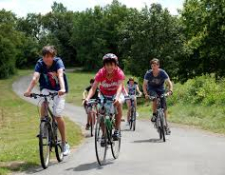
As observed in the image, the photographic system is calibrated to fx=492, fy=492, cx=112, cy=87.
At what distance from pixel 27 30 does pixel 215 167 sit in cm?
13280

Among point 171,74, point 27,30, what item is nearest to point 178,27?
point 171,74

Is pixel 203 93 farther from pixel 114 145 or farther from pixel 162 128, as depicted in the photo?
pixel 114 145

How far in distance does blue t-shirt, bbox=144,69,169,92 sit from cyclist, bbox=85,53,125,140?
140 inches

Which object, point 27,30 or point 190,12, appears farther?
point 27,30

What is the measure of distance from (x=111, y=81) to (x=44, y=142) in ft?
6.14

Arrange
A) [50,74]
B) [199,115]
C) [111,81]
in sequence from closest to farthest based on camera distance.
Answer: [50,74] < [111,81] < [199,115]

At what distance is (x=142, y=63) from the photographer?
127 feet

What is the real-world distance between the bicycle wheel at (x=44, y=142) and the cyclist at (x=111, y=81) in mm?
1052

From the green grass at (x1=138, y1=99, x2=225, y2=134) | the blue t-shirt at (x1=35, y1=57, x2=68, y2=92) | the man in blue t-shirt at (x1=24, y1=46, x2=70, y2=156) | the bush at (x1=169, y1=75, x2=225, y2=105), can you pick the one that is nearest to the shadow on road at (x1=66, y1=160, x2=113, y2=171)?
the man in blue t-shirt at (x1=24, y1=46, x2=70, y2=156)

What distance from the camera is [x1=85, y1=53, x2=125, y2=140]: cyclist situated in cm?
973

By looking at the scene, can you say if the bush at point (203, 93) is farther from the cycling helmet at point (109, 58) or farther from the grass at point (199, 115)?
the cycling helmet at point (109, 58)

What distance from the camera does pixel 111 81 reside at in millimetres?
10008

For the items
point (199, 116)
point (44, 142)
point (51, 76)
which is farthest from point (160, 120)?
point (199, 116)

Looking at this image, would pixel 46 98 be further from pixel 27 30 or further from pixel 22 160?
pixel 27 30
